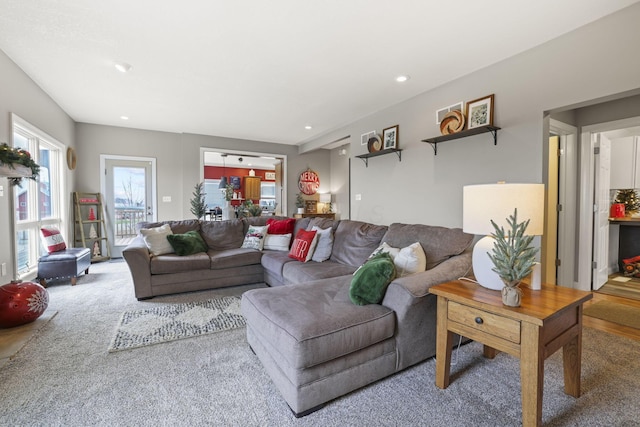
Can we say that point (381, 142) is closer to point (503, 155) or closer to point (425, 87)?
point (425, 87)

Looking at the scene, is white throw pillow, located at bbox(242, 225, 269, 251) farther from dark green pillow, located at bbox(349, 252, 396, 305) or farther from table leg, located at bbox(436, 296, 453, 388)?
table leg, located at bbox(436, 296, 453, 388)

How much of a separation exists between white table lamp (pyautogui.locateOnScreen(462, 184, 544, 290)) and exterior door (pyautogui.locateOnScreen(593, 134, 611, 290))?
9.35 feet

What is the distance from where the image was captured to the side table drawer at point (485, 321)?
1377mm

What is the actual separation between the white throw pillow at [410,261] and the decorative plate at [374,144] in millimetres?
2481

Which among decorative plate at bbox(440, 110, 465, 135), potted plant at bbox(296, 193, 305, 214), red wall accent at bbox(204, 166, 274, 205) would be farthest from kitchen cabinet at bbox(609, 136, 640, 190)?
red wall accent at bbox(204, 166, 274, 205)

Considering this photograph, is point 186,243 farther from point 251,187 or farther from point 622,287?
point 251,187

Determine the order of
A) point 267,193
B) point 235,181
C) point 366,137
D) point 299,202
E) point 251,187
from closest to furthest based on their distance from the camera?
point 366,137
point 299,202
point 235,181
point 251,187
point 267,193

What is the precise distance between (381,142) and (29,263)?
200 inches

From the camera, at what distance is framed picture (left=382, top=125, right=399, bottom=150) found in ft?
13.6

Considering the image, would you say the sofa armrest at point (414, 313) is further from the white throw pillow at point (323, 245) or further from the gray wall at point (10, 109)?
the gray wall at point (10, 109)

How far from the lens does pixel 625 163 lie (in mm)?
4297

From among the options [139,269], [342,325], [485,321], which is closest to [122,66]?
[139,269]

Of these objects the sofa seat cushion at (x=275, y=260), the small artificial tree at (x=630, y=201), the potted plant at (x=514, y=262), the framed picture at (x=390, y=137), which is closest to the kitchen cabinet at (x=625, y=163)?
the small artificial tree at (x=630, y=201)

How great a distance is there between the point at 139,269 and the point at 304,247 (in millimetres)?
1825
